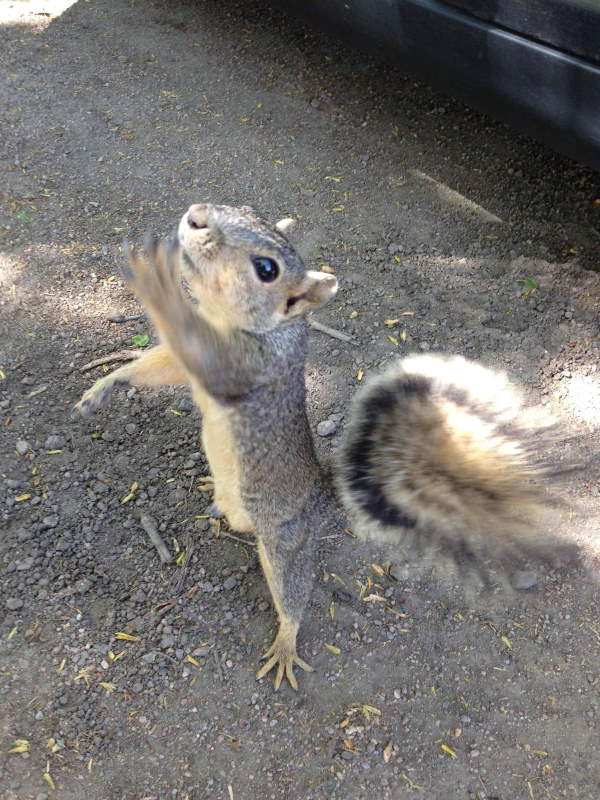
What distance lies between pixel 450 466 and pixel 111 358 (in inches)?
71.6

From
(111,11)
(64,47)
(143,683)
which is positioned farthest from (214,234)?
(111,11)

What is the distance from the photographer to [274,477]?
2453 mm

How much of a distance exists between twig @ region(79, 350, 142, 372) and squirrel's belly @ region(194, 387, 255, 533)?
1.05 metres

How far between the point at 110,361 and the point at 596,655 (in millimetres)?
2479

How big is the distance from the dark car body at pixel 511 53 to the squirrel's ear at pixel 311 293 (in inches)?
71.6

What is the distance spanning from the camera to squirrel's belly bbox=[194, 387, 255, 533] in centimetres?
238

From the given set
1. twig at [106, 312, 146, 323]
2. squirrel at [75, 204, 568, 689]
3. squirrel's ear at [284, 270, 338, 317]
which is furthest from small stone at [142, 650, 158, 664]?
twig at [106, 312, 146, 323]

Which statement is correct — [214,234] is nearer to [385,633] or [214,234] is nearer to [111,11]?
[385,633]

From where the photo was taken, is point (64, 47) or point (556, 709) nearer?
point (556, 709)

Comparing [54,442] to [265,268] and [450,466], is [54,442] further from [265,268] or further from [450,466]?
[450,466]

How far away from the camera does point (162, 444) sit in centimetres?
319

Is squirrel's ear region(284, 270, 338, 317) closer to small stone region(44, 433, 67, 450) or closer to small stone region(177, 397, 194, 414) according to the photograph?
small stone region(177, 397, 194, 414)

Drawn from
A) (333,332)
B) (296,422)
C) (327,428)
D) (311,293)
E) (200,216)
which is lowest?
(327,428)

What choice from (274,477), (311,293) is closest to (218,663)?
(274,477)
